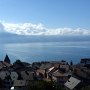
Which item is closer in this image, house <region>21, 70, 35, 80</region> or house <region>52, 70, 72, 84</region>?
house <region>52, 70, 72, 84</region>

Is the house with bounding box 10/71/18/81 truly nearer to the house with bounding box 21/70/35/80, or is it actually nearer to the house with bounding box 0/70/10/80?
the house with bounding box 0/70/10/80

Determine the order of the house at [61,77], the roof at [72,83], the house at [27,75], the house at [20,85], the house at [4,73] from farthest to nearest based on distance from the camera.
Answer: the house at [4,73]
the house at [27,75]
the house at [61,77]
the roof at [72,83]
the house at [20,85]

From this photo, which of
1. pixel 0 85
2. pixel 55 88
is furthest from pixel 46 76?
pixel 55 88

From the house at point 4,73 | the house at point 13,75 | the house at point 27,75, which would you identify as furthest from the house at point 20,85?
the house at point 4,73

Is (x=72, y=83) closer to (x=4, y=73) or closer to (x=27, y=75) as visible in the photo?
(x=27, y=75)

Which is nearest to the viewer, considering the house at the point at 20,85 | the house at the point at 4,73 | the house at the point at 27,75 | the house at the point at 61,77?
the house at the point at 20,85

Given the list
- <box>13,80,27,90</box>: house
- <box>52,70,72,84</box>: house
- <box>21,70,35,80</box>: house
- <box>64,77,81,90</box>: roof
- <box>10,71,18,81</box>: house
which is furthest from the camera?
Answer: <box>10,71,18,81</box>: house

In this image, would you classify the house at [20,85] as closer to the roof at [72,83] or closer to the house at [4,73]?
the roof at [72,83]

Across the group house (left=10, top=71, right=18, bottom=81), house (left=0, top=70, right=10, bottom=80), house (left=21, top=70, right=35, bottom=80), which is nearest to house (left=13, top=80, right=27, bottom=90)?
house (left=21, top=70, right=35, bottom=80)

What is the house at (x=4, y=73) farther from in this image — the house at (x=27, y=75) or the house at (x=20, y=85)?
the house at (x=20, y=85)

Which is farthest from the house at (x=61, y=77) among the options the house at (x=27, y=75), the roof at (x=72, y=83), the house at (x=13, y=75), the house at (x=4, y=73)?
the house at (x=4, y=73)

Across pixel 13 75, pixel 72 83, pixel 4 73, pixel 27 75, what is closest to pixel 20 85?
pixel 72 83

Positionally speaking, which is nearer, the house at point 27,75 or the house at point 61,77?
the house at point 61,77

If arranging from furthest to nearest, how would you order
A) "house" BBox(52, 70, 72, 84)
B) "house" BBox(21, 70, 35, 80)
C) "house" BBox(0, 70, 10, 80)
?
"house" BBox(0, 70, 10, 80)
"house" BBox(21, 70, 35, 80)
"house" BBox(52, 70, 72, 84)
